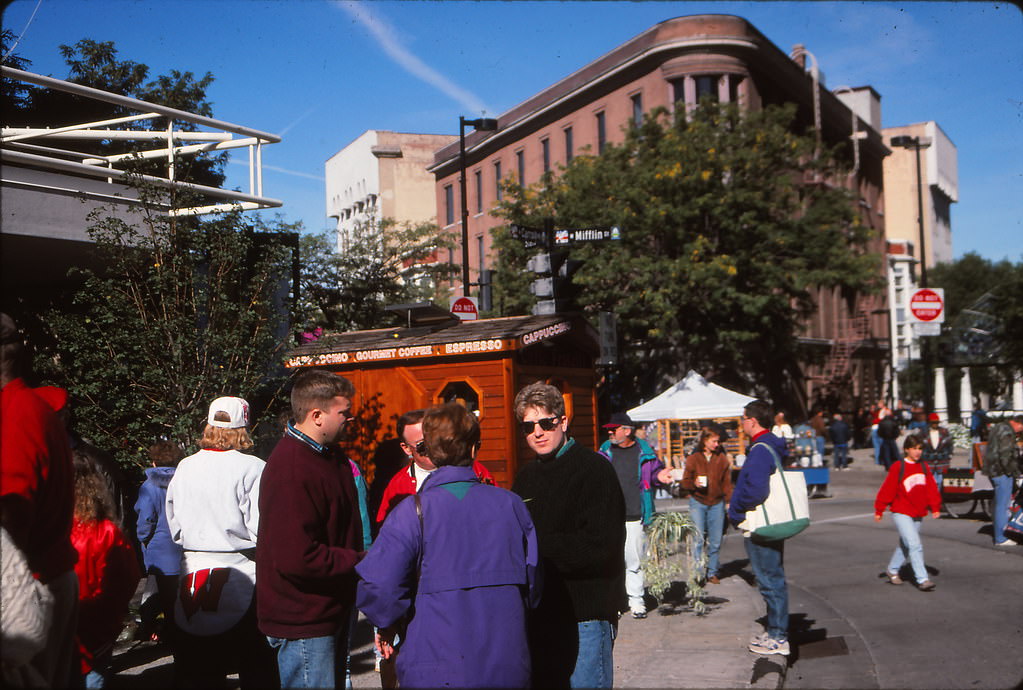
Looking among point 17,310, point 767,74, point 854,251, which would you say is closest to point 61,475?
point 17,310

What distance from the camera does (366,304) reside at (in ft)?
78.9

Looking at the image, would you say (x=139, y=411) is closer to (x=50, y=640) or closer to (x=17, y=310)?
(x=17, y=310)

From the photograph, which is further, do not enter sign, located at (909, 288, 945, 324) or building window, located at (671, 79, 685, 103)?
building window, located at (671, 79, 685, 103)

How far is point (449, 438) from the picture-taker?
3.69 meters

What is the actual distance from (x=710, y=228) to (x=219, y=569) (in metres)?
26.0

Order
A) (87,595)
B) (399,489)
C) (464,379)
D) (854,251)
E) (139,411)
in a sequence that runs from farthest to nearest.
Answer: (854,251) < (464,379) < (139,411) < (399,489) < (87,595)

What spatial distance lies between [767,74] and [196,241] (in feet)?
122

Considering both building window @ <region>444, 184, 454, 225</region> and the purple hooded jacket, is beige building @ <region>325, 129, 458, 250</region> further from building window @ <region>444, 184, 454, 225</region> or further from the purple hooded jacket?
the purple hooded jacket

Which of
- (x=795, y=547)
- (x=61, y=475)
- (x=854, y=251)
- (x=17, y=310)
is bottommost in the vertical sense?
(x=795, y=547)

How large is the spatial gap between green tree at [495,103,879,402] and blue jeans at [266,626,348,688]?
2405 cm

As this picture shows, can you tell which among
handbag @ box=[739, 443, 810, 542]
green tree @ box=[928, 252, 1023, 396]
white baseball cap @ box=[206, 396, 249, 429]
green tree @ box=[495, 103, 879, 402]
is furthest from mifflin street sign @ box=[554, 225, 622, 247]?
green tree @ box=[928, 252, 1023, 396]

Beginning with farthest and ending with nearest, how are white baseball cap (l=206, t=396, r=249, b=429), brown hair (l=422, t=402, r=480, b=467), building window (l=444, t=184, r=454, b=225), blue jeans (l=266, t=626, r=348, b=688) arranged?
building window (l=444, t=184, r=454, b=225)
white baseball cap (l=206, t=396, r=249, b=429)
blue jeans (l=266, t=626, r=348, b=688)
brown hair (l=422, t=402, r=480, b=467)

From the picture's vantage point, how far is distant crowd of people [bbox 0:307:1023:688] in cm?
311

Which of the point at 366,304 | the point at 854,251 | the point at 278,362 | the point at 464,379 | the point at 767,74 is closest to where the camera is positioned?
the point at 278,362
